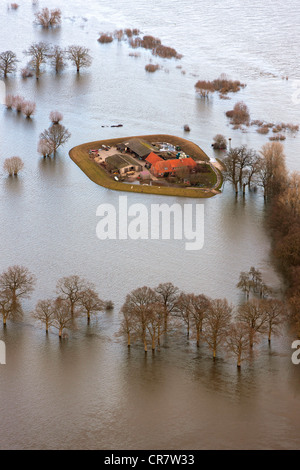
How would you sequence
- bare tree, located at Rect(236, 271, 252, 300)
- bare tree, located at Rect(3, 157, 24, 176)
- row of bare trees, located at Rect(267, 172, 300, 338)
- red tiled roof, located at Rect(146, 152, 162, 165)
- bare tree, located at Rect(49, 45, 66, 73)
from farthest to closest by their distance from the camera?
bare tree, located at Rect(49, 45, 66, 73)
red tiled roof, located at Rect(146, 152, 162, 165)
bare tree, located at Rect(3, 157, 24, 176)
bare tree, located at Rect(236, 271, 252, 300)
row of bare trees, located at Rect(267, 172, 300, 338)

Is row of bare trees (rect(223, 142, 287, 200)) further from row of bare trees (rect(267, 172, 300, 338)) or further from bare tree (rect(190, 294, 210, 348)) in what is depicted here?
bare tree (rect(190, 294, 210, 348))

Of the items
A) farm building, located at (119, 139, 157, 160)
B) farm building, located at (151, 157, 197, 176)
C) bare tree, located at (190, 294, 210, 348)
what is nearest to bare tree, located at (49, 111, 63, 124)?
farm building, located at (119, 139, 157, 160)

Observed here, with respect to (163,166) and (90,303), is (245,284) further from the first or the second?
(163,166)

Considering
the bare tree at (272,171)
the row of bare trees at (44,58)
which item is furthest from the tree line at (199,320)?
the row of bare trees at (44,58)

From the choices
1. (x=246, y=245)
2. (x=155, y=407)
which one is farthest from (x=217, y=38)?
(x=155, y=407)

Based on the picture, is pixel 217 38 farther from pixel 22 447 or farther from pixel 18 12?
pixel 22 447
